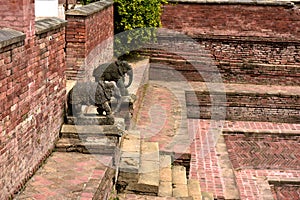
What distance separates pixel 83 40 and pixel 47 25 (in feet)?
8.60

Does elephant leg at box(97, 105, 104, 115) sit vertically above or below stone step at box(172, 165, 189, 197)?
above

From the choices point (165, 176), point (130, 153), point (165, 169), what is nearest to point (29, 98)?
point (130, 153)

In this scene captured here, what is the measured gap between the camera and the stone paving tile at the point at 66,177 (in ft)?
14.6

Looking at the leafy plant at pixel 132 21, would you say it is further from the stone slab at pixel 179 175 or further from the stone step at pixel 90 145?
the stone step at pixel 90 145

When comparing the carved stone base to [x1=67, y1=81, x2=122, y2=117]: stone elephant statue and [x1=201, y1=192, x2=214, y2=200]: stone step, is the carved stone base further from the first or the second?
[x1=201, y1=192, x2=214, y2=200]: stone step

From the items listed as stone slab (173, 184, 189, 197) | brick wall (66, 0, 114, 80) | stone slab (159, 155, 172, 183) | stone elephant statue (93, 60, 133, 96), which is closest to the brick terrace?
stone slab (159, 155, 172, 183)

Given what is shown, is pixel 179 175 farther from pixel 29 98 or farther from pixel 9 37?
pixel 9 37

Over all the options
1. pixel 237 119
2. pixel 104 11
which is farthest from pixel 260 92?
pixel 104 11

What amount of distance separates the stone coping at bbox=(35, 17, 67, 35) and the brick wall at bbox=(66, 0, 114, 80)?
1.97 meters

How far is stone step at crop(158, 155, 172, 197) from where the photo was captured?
19.1ft

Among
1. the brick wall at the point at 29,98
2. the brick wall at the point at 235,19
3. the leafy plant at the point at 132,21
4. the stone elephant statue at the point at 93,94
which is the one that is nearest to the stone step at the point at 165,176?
the stone elephant statue at the point at 93,94

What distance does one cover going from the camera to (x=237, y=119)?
444 inches

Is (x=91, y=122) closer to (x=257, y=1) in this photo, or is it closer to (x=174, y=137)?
(x=174, y=137)


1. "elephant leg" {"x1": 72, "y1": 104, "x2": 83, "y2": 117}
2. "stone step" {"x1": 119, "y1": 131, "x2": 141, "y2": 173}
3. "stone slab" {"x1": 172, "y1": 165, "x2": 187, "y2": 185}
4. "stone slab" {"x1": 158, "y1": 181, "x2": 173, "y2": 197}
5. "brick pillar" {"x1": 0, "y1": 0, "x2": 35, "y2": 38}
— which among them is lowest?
"stone slab" {"x1": 172, "y1": 165, "x2": 187, "y2": 185}
